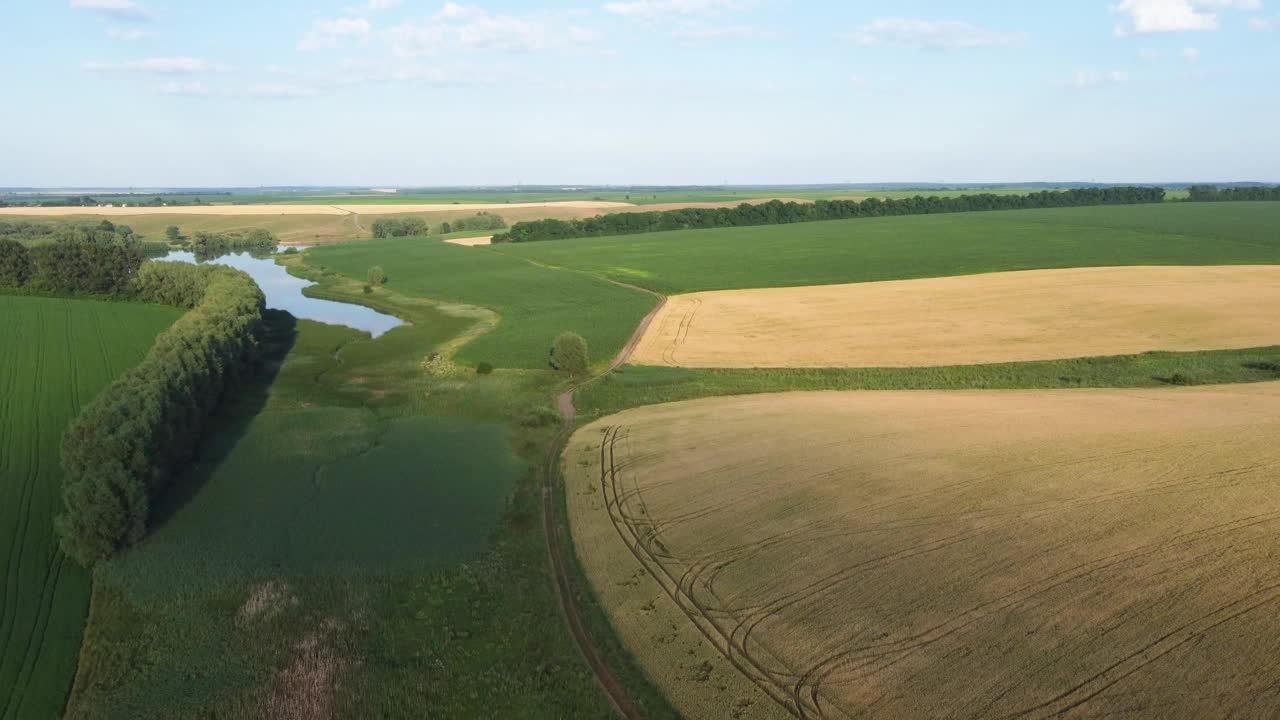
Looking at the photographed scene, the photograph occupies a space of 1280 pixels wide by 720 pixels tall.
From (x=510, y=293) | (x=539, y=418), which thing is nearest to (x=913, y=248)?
(x=510, y=293)

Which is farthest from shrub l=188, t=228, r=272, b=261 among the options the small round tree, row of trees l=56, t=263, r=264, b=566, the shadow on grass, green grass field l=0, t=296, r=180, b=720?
the small round tree

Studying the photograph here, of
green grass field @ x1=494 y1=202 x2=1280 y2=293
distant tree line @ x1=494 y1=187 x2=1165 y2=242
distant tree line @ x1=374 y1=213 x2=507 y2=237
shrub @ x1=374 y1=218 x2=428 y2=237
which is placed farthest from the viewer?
distant tree line @ x1=374 y1=213 x2=507 y2=237

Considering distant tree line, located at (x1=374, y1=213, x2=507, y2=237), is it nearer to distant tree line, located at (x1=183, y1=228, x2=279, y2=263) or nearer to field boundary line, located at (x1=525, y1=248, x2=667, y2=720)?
distant tree line, located at (x1=183, y1=228, x2=279, y2=263)

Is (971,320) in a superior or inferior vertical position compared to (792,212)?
inferior

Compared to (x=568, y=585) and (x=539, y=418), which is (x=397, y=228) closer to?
(x=539, y=418)

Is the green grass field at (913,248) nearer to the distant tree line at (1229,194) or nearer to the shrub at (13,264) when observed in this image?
the distant tree line at (1229,194)

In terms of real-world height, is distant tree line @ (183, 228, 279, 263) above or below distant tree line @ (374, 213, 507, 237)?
below
